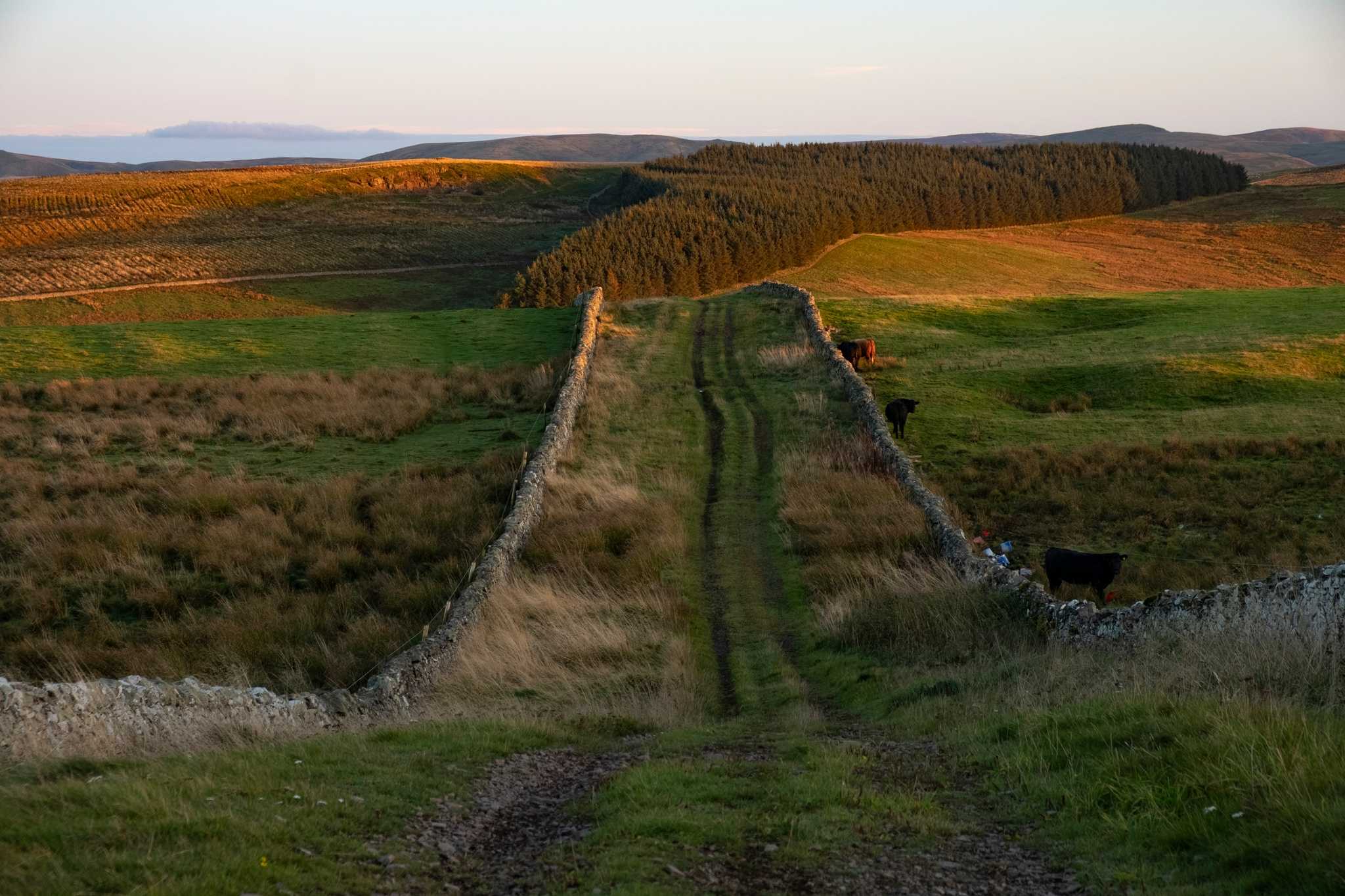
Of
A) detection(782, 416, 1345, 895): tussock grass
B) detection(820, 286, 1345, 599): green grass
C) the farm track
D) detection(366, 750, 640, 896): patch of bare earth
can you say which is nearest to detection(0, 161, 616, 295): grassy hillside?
detection(820, 286, 1345, 599): green grass

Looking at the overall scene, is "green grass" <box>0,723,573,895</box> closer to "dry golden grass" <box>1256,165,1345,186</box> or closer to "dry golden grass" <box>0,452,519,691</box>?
"dry golden grass" <box>0,452,519,691</box>

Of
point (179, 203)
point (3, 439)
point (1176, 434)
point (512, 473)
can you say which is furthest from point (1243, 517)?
point (179, 203)

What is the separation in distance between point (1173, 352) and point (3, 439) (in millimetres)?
36080

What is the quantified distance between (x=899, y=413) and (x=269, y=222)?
369 ft

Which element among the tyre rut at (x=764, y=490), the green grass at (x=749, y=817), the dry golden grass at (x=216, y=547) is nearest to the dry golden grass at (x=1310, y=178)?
the tyre rut at (x=764, y=490)

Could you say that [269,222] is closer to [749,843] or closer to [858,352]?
[858,352]

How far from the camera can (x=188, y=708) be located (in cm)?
1047

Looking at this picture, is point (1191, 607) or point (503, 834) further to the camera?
point (1191, 607)

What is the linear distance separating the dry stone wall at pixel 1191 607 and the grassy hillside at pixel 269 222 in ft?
274

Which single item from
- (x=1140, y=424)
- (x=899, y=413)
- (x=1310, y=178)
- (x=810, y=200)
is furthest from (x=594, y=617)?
(x=1310, y=178)

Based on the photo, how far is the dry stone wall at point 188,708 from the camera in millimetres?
9188

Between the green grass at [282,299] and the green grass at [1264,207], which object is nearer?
the green grass at [282,299]

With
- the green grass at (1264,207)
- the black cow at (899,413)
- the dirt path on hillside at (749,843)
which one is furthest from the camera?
the green grass at (1264,207)

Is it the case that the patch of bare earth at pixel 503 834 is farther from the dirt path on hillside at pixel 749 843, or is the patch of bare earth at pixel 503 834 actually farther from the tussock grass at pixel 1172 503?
the tussock grass at pixel 1172 503
